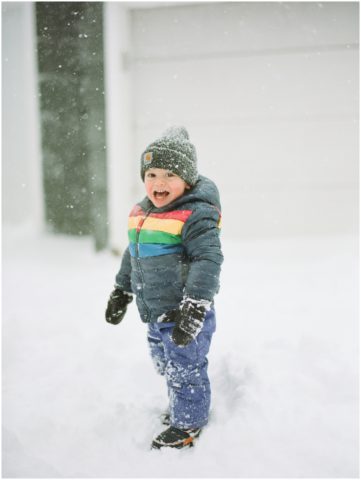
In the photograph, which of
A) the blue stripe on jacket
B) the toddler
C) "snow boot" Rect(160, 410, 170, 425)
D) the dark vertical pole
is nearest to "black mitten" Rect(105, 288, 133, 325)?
the toddler

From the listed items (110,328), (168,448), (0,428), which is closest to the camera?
(168,448)

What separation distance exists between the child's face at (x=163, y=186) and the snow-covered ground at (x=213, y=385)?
1089mm

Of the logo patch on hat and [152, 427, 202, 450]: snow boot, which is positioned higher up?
the logo patch on hat

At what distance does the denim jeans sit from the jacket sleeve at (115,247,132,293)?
1.03ft

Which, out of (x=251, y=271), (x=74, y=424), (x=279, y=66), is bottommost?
(x=74, y=424)

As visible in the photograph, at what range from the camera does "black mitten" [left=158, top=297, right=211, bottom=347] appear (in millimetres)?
1874

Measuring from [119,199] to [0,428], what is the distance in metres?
2.81

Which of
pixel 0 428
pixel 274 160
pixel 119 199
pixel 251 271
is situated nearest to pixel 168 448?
pixel 0 428

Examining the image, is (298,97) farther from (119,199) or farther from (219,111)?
(119,199)

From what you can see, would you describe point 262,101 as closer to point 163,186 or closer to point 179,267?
point 163,186

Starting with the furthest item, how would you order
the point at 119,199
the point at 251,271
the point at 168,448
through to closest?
1. the point at 119,199
2. the point at 251,271
3. the point at 168,448

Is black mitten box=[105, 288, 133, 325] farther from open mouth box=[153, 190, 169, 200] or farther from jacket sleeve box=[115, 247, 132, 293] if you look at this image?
open mouth box=[153, 190, 169, 200]

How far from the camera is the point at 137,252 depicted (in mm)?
2104

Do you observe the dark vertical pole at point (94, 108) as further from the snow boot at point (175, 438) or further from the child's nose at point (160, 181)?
the snow boot at point (175, 438)
